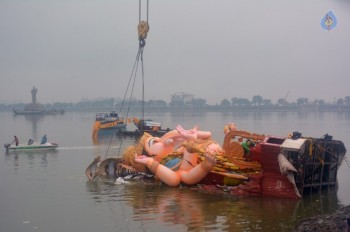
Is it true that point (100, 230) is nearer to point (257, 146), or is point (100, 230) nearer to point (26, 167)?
point (257, 146)

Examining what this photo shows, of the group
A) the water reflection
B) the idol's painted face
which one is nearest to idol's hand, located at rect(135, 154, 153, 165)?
the idol's painted face

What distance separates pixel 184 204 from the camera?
15172 mm

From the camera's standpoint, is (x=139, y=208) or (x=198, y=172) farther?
(x=198, y=172)

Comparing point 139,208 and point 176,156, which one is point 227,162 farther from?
point 139,208

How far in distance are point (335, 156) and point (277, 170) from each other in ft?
10.4

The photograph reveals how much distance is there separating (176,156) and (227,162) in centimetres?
219

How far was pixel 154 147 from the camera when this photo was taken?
751 inches

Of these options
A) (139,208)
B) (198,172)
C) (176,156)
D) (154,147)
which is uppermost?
(154,147)

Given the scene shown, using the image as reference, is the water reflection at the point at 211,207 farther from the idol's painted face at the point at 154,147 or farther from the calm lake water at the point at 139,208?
the idol's painted face at the point at 154,147

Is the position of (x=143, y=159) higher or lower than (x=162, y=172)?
higher

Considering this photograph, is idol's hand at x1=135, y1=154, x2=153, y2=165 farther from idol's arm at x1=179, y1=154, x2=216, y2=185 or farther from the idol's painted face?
idol's arm at x1=179, y1=154, x2=216, y2=185

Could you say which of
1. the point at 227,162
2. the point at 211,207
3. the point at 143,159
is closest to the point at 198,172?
the point at 227,162

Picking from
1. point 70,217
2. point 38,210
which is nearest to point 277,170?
point 70,217

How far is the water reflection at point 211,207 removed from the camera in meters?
12.8
